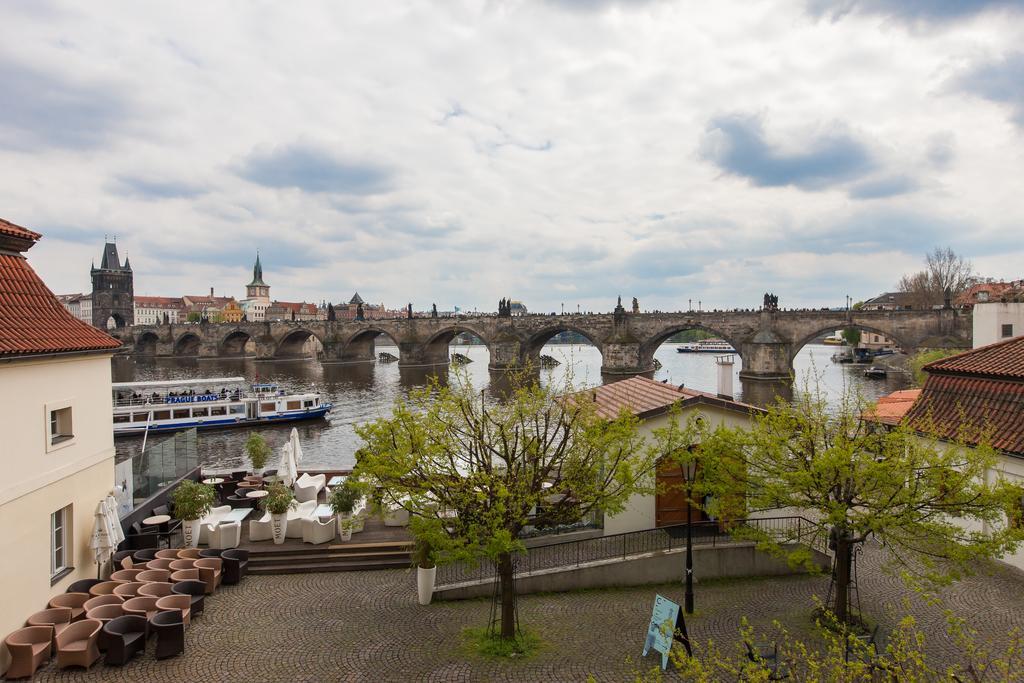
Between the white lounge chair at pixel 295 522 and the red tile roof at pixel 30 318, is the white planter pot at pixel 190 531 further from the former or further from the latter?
the red tile roof at pixel 30 318

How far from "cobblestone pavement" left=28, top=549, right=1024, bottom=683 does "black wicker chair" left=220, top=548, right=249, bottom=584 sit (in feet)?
0.97

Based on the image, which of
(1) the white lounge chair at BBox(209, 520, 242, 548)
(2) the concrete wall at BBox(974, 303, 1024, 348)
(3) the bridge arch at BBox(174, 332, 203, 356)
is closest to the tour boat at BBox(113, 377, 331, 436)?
(1) the white lounge chair at BBox(209, 520, 242, 548)

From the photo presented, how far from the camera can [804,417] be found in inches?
515

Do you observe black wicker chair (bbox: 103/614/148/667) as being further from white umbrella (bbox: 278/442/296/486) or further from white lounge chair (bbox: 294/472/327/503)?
white umbrella (bbox: 278/442/296/486)

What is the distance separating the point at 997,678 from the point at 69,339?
64.7ft

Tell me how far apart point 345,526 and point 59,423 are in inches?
286

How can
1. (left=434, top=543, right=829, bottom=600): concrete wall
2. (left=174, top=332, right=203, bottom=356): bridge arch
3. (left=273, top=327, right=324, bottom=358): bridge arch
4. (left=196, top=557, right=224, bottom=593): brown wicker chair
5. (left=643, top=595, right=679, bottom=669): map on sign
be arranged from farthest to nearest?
(left=174, top=332, right=203, bottom=356): bridge arch
(left=273, top=327, right=324, bottom=358): bridge arch
(left=434, top=543, right=829, bottom=600): concrete wall
(left=196, top=557, right=224, bottom=593): brown wicker chair
(left=643, top=595, right=679, bottom=669): map on sign

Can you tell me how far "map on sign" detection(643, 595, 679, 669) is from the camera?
1053 centimetres

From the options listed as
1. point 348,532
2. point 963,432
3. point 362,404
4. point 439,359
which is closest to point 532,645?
point 348,532

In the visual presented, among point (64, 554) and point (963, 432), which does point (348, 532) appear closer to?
point (64, 554)

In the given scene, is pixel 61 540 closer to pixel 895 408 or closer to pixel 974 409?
pixel 974 409

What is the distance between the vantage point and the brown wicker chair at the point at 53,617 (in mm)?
11618

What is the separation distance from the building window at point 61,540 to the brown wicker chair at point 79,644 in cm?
252

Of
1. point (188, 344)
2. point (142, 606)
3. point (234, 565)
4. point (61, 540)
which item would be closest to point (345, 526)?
point (234, 565)
